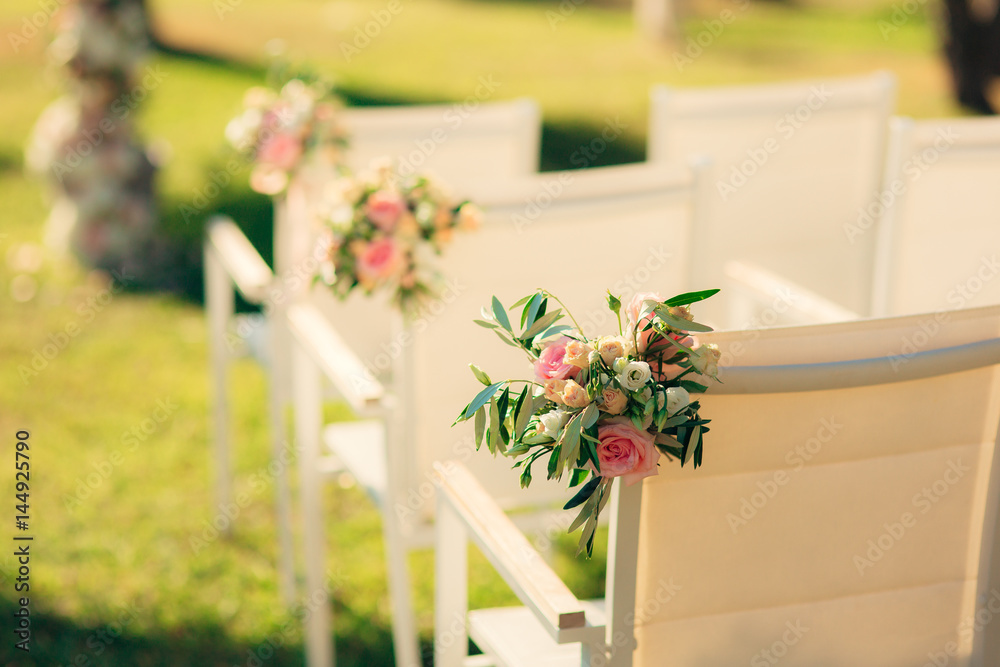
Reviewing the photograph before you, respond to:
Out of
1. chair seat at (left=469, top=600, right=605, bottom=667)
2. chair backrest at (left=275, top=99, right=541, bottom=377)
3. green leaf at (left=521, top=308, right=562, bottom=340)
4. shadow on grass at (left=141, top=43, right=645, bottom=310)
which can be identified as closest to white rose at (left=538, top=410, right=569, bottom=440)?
green leaf at (left=521, top=308, right=562, bottom=340)

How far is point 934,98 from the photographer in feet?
24.0

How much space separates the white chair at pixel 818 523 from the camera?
1262mm

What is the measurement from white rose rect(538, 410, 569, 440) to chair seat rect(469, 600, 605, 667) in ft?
1.36

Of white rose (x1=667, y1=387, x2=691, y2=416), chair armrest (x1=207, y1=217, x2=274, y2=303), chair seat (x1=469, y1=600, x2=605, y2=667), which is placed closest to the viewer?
white rose (x1=667, y1=387, x2=691, y2=416)

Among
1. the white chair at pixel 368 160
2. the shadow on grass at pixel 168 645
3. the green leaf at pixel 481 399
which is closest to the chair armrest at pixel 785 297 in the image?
the white chair at pixel 368 160

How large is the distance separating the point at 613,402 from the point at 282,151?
5.22 ft

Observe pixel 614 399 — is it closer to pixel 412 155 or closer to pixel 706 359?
pixel 706 359

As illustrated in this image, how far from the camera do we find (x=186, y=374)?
13.3ft

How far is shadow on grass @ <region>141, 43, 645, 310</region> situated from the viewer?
16.5ft

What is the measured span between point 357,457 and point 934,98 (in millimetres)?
6201

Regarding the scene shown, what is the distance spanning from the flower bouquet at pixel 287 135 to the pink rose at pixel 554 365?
1.50m

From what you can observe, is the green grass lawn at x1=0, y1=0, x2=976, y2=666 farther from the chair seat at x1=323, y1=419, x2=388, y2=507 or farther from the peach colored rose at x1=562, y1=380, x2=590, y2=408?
the peach colored rose at x1=562, y1=380, x2=590, y2=408

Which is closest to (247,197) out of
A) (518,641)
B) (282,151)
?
(282,151)

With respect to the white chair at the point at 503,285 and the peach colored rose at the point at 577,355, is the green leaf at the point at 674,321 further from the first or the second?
the white chair at the point at 503,285
